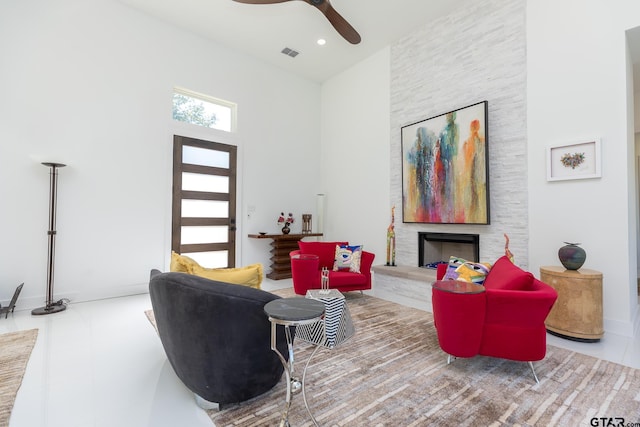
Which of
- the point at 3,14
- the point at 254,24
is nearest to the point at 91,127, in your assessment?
the point at 3,14

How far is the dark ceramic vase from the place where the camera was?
283 centimetres

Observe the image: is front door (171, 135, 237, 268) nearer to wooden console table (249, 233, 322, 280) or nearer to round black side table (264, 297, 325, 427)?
wooden console table (249, 233, 322, 280)

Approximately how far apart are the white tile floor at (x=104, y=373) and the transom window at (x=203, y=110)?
3204 mm

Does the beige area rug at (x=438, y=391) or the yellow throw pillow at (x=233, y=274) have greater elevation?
the yellow throw pillow at (x=233, y=274)

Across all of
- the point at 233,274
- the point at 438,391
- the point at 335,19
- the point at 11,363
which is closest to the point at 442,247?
the point at 438,391

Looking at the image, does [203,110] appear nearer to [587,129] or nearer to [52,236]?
[52,236]

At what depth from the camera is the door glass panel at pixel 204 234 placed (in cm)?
490

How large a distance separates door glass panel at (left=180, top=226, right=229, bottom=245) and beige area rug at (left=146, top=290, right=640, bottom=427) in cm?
313

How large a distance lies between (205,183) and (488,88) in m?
4.54

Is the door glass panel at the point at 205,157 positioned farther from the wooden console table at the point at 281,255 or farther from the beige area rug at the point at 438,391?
the beige area rug at the point at 438,391

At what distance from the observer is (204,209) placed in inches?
201

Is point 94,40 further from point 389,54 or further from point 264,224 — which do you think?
point 389,54

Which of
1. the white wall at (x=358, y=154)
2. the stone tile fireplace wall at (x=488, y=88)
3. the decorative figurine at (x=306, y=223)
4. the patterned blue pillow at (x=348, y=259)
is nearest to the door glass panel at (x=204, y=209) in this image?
the decorative figurine at (x=306, y=223)

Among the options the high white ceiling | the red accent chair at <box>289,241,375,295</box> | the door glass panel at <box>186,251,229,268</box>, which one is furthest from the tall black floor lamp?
the red accent chair at <box>289,241,375,295</box>
